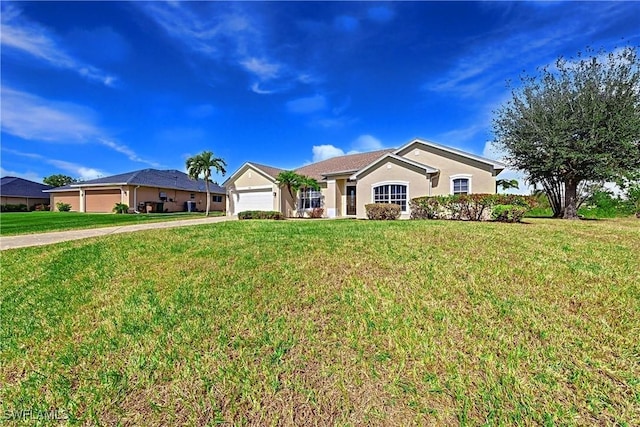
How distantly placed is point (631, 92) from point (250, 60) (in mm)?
17065

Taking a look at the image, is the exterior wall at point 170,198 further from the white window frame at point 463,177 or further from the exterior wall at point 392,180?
the white window frame at point 463,177

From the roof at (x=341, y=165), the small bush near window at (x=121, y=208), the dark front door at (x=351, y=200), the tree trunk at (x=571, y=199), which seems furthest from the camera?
the small bush near window at (x=121, y=208)

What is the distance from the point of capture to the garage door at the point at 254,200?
24.5m

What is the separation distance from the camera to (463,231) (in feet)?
27.6

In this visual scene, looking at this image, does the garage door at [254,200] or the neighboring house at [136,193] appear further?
the neighboring house at [136,193]

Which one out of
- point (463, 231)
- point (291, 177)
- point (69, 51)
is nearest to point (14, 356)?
point (463, 231)

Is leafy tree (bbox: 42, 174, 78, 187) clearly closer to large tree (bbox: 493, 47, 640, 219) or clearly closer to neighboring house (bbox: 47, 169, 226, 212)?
neighboring house (bbox: 47, 169, 226, 212)

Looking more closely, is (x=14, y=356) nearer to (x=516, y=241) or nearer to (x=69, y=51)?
(x=516, y=241)

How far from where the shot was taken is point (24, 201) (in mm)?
40312

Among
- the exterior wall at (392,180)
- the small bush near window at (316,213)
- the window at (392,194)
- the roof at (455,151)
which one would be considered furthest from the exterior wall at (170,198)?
the roof at (455,151)

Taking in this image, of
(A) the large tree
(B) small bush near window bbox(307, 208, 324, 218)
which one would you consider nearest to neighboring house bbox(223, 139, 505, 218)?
(B) small bush near window bbox(307, 208, 324, 218)

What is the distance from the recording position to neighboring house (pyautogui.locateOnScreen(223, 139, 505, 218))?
16766mm

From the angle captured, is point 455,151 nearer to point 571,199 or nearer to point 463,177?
point 463,177

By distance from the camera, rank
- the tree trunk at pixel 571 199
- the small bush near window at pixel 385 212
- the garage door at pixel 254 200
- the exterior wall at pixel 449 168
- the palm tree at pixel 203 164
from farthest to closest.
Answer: the palm tree at pixel 203 164
the garage door at pixel 254 200
the exterior wall at pixel 449 168
the tree trunk at pixel 571 199
the small bush near window at pixel 385 212
